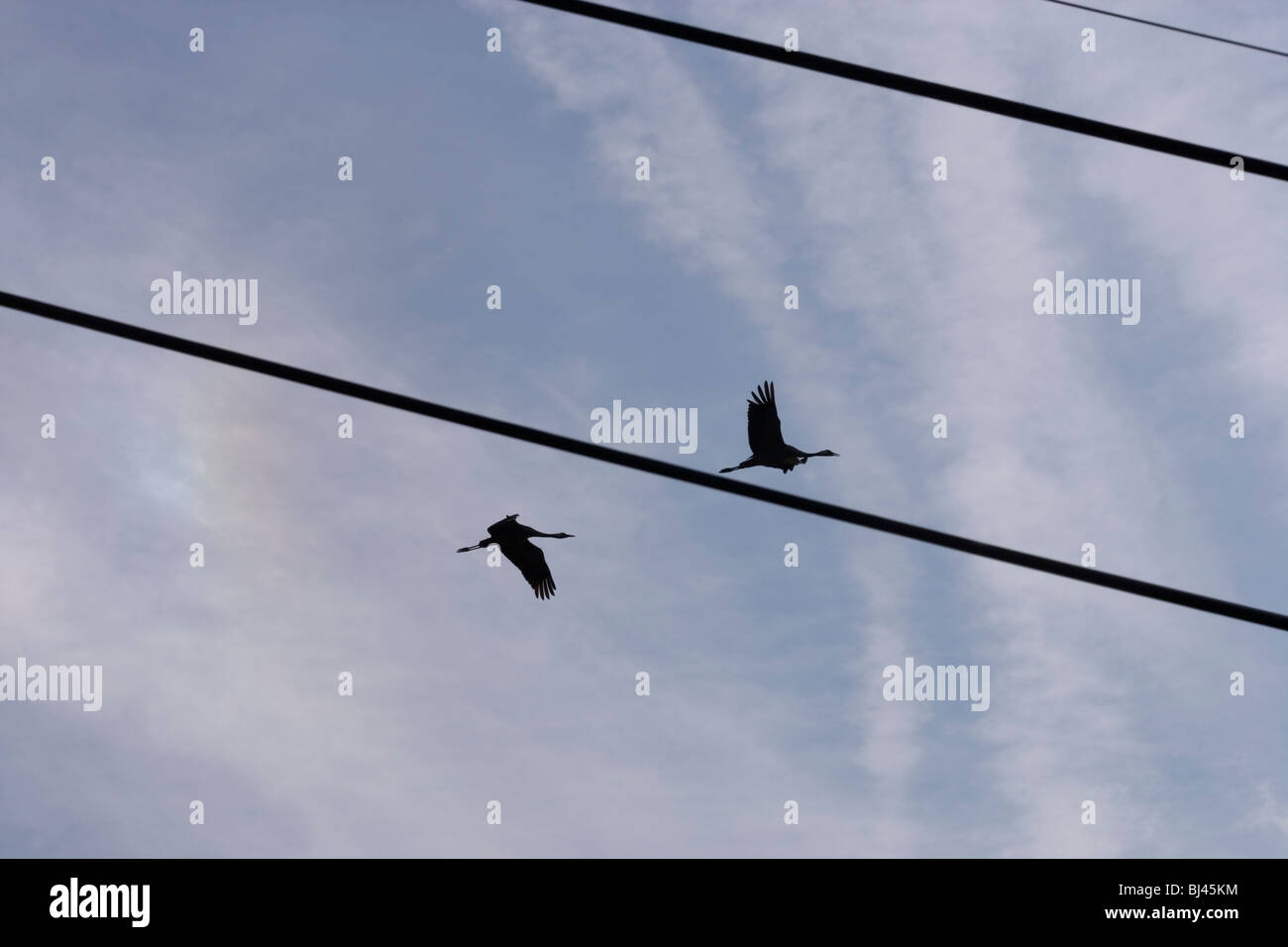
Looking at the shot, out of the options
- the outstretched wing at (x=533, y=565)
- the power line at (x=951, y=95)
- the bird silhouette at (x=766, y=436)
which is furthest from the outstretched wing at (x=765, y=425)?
the power line at (x=951, y=95)

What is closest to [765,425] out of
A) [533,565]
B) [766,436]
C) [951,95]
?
[766,436]

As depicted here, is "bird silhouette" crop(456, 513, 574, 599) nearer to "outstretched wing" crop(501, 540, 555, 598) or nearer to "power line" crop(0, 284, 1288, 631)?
"outstretched wing" crop(501, 540, 555, 598)

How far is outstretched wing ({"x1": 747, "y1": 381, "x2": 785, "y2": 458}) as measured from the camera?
49.3ft

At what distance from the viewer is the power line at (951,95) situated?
5156mm

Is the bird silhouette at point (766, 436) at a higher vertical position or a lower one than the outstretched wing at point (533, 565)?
higher

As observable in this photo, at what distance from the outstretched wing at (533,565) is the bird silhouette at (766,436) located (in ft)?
8.70

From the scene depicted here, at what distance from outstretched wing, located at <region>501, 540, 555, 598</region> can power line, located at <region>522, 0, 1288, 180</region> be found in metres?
8.91

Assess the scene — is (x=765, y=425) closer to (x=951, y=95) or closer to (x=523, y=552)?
(x=523, y=552)

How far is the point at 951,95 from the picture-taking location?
5.33m

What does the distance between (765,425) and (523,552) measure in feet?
11.2

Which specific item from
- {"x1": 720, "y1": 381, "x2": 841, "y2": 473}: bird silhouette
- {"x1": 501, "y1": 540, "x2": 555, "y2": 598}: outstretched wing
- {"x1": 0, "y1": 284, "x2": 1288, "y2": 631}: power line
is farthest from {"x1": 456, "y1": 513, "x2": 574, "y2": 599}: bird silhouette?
{"x1": 0, "y1": 284, "x2": 1288, "y2": 631}: power line

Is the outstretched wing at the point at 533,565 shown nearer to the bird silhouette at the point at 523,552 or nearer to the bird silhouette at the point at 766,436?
the bird silhouette at the point at 523,552
